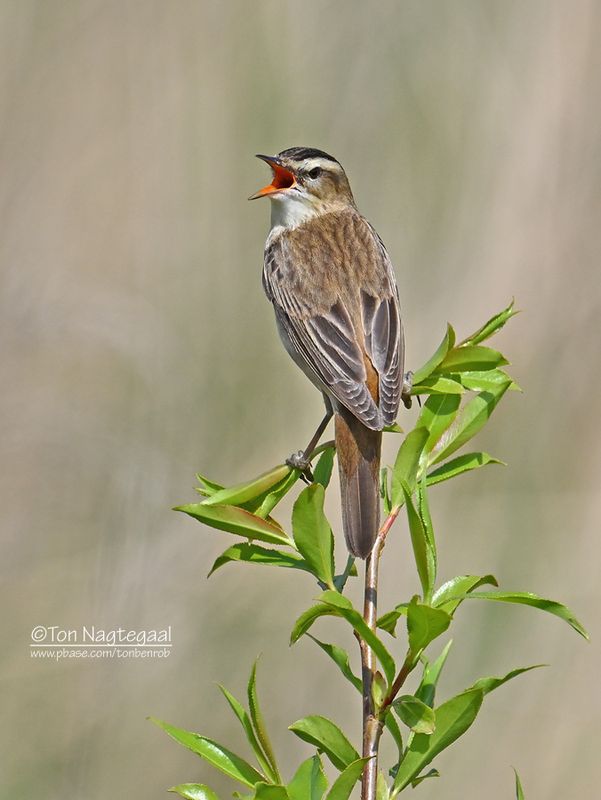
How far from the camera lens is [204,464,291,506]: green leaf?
1.65 metres

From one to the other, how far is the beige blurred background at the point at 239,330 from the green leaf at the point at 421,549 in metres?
2.67

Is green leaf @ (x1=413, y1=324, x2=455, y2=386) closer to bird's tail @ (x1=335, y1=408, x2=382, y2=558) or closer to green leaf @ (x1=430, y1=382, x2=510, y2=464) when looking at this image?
green leaf @ (x1=430, y1=382, x2=510, y2=464)

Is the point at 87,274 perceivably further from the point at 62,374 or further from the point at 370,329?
the point at 370,329

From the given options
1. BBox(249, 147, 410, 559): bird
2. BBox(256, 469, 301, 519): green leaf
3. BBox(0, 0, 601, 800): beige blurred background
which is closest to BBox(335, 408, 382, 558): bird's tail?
BBox(249, 147, 410, 559): bird

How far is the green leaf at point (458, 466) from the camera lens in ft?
5.61

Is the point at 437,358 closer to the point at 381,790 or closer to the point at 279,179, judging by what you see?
the point at 381,790

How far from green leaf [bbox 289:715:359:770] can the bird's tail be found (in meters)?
0.66

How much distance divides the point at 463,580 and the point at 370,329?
1.76 m

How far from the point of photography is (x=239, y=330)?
4.48m

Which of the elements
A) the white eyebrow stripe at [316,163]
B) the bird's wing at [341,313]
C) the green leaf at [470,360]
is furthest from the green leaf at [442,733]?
the white eyebrow stripe at [316,163]

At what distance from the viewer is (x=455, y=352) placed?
1778 millimetres

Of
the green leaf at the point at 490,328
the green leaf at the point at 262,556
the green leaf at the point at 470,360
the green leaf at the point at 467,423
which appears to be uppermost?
the green leaf at the point at 490,328

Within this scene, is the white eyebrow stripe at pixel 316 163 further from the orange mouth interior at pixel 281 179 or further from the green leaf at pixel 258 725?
the green leaf at pixel 258 725

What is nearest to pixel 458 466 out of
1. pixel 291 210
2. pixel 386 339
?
pixel 386 339
